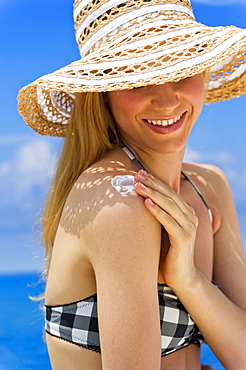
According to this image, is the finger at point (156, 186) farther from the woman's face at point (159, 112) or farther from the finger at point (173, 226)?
the woman's face at point (159, 112)

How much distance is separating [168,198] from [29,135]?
6219 mm

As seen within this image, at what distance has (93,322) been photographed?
164cm

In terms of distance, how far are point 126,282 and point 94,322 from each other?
29 cm

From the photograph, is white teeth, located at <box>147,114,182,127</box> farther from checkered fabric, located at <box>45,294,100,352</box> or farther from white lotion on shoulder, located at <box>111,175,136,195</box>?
checkered fabric, located at <box>45,294,100,352</box>

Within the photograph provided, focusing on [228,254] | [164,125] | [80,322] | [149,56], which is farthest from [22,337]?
[149,56]

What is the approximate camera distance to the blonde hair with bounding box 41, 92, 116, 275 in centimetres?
180

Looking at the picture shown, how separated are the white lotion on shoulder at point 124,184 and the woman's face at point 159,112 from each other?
0.75 feet

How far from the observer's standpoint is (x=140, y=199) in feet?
4.93

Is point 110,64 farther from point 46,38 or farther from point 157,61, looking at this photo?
point 46,38

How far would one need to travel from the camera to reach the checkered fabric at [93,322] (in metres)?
1.64

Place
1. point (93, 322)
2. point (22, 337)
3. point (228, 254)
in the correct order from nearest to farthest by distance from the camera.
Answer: point (93, 322)
point (228, 254)
point (22, 337)

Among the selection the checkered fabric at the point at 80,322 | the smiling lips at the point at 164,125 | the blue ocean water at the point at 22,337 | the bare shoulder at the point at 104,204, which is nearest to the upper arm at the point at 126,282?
the bare shoulder at the point at 104,204

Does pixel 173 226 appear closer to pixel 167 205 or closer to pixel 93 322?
pixel 167 205

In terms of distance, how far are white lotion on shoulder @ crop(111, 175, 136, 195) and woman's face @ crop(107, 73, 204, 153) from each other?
23 cm
